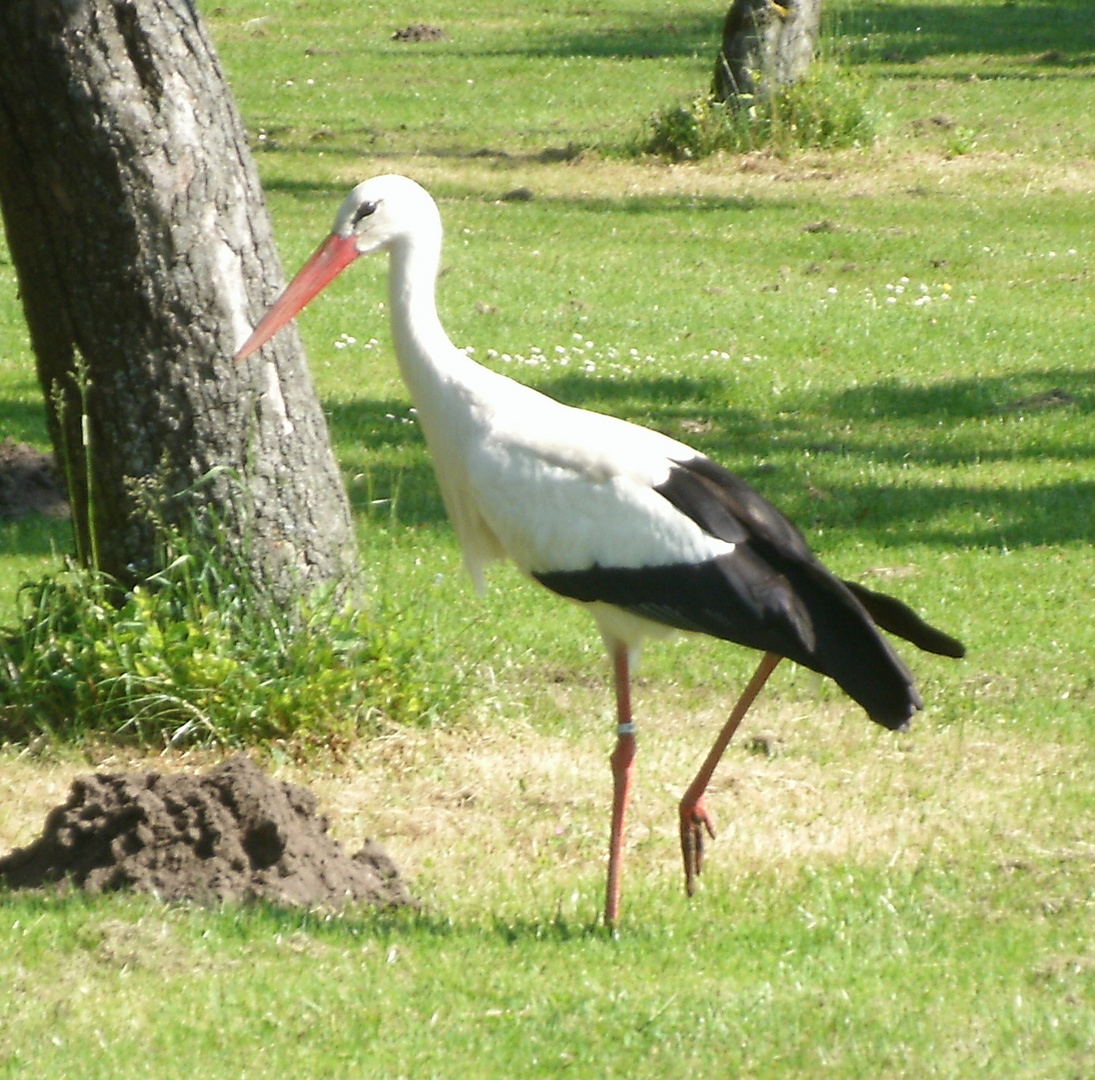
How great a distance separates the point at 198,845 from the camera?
5215 mm

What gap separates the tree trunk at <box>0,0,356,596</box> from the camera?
237 inches

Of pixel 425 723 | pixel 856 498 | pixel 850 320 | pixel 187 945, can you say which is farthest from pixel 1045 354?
pixel 187 945

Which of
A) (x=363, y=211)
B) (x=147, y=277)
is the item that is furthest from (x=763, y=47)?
(x=363, y=211)

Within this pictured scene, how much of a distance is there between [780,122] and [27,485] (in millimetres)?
10318

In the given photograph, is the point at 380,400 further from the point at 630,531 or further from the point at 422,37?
the point at 422,37

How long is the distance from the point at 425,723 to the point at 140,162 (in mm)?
2125

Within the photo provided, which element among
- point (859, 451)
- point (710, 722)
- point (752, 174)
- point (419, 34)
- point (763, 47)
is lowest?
point (859, 451)

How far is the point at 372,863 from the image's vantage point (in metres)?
5.43

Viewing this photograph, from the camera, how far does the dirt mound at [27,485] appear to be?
9.09m

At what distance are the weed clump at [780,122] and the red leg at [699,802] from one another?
42.5 ft

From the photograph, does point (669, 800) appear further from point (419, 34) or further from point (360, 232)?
point (419, 34)

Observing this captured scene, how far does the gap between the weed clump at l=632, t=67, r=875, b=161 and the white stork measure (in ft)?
41.0

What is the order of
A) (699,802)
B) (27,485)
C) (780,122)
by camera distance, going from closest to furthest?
(699,802) → (27,485) → (780,122)

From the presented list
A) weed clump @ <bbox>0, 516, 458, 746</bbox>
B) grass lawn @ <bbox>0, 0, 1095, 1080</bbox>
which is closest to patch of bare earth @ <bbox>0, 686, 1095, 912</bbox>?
grass lawn @ <bbox>0, 0, 1095, 1080</bbox>
